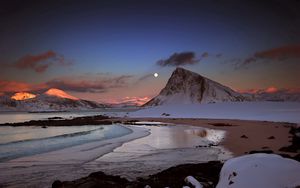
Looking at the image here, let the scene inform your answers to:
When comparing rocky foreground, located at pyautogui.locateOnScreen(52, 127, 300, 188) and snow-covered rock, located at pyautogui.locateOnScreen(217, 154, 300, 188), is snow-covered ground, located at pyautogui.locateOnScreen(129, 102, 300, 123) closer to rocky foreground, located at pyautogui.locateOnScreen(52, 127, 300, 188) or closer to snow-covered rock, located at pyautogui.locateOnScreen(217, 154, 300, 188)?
rocky foreground, located at pyautogui.locateOnScreen(52, 127, 300, 188)

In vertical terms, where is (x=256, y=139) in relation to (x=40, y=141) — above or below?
above

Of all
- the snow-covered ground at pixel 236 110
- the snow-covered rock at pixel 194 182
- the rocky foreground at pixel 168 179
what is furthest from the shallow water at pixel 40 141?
the snow-covered ground at pixel 236 110

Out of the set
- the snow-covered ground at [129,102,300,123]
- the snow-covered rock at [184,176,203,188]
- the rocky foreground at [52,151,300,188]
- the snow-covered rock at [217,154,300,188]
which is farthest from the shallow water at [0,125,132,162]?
the snow-covered ground at [129,102,300,123]

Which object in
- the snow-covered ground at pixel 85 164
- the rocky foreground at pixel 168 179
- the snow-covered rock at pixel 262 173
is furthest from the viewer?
the snow-covered ground at pixel 85 164

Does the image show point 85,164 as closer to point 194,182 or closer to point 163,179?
point 163,179

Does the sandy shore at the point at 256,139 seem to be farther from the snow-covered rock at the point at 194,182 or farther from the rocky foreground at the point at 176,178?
the snow-covered rock at the point at 194,182

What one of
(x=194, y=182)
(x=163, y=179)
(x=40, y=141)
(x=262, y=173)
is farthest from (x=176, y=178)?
(x=40, y=141)

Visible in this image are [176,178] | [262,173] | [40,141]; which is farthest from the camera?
[40,141]

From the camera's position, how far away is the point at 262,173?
5086 mm

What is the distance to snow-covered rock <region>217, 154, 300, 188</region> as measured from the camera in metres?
4.78

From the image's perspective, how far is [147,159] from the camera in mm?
14094

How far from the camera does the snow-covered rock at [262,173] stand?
15.7 ft

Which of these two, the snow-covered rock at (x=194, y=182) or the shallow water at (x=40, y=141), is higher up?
the snow-covered rock at (x=194, y=182)

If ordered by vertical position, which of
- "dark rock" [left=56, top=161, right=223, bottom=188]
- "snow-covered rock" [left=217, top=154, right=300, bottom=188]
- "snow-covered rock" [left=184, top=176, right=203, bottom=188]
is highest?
"snow-covered rock" [left=217, top=154, right=300, bottom=188]
